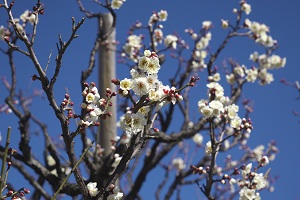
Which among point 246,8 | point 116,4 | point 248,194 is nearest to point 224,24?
point 246,8

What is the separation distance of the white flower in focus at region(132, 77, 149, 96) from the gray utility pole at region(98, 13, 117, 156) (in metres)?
2.74

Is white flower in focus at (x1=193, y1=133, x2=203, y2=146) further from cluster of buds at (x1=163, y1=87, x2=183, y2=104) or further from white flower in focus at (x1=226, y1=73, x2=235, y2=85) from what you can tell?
cluster of buds at (x1=163, y1=87, x2=183, y2=104)

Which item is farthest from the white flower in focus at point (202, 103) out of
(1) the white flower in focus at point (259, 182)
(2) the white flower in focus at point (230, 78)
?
(2) the white flower in focus at point (230, 78)

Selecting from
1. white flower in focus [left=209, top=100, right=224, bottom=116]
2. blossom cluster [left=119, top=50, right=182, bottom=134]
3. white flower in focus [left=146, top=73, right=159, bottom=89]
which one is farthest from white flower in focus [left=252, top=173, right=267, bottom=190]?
white flower in focus [left=146, top=73, right=159, bottom=89]

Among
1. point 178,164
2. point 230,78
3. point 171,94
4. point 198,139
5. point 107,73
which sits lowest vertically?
point 171,94

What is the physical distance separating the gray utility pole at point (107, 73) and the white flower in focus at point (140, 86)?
2741 millimetres

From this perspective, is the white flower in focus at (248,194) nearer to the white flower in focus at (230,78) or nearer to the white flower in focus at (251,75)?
the white flower in focus at (251,75)

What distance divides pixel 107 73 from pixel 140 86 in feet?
10.6

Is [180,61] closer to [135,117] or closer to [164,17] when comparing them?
[164,17]

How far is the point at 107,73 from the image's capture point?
214 inches

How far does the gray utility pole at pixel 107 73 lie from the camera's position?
5.01 metres

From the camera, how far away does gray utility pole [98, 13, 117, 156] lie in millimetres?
5008

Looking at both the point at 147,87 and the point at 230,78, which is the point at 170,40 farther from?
the point at 147,87

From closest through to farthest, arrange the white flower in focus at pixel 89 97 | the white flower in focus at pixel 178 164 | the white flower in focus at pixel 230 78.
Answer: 1. the white flower in focus at pixel 89 97
2. the white flower in focus at pixel 230 78
3. the white flower in focus at pixel 178 164
